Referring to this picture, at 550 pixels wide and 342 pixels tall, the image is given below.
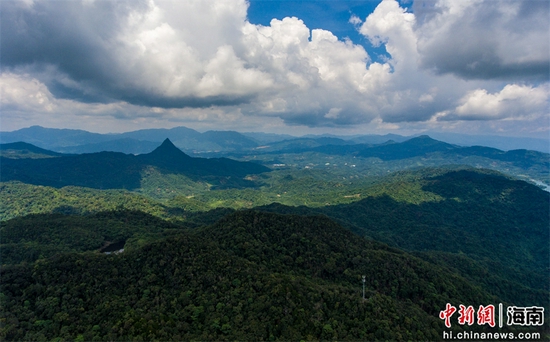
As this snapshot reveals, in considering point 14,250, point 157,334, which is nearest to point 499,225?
point 157,334

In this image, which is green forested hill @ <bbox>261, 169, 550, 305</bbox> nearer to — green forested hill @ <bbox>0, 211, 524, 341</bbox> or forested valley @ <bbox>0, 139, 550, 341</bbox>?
forested valley @ <bbox>0, 139, 550, 341</bbox>

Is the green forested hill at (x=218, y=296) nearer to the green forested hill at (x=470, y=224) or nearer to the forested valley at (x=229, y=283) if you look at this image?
the forested valley at (x=229, y=283)

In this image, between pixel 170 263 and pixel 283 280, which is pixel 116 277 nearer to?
pixel 170 263

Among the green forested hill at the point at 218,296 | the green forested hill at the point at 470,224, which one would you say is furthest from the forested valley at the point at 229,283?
the green forested hill at the point at 470,224

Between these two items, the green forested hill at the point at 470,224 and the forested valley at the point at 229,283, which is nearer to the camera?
the forested valley at the point at 229,283

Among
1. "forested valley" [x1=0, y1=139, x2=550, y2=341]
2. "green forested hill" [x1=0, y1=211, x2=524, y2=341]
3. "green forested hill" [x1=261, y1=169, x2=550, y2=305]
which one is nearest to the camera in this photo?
"green forested hill" [x1=0, y1=211, x2=524, y2=341]

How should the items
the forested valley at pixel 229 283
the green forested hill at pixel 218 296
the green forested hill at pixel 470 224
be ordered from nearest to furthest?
the green forested hill at pixel 218 296
the forested valley at pixel 229 283
the green forested hill at pixel 470 224

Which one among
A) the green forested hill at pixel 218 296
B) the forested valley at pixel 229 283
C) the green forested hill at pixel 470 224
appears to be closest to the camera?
the green forested hill at pixel 218 296

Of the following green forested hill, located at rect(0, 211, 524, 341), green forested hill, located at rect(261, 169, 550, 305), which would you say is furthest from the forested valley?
green forested hill, located at rect(261, 169, 550, 305)

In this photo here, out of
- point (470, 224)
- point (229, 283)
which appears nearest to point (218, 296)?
point (229, 283)

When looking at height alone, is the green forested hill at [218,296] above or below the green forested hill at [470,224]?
above
